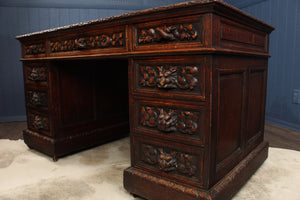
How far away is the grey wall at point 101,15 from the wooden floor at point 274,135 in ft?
0.59

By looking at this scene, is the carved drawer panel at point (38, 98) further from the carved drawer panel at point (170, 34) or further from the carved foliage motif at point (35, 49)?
the carved drawer panel at point (170, 34)

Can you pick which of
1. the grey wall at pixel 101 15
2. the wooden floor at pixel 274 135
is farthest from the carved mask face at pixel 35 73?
the grey wall at pixel 101 15

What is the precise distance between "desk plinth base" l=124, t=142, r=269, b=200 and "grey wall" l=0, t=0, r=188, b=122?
9.76 feet

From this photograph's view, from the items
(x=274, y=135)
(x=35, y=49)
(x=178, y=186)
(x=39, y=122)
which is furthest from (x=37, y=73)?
(x=274, y=135)

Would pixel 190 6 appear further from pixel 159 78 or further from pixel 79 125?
pixel 79 125

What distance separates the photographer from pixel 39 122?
2.33 m

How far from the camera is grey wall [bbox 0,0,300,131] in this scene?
3115 millimetres

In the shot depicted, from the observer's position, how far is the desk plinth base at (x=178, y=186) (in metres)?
1.34

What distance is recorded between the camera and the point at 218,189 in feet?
4.49

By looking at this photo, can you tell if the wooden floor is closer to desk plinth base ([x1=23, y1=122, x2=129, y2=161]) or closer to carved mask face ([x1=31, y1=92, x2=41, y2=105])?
desk plinth base ([x1=23, y1=122, x2=129, y2=161])

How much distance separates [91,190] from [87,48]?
0.99 metres

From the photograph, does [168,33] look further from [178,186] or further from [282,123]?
[282,123]

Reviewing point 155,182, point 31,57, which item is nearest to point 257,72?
point 155,182

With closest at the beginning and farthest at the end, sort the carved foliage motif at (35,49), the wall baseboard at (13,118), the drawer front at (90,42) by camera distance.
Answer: the drawer front at (90,42)
the carved foliage motif at (35,49)
the wall baseboard at (13,118)
